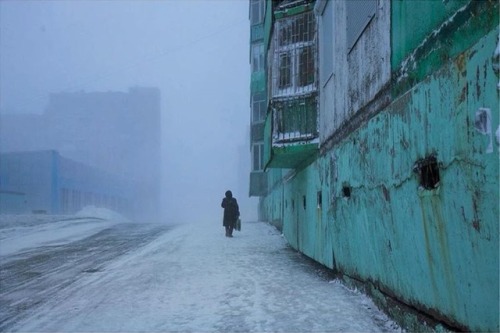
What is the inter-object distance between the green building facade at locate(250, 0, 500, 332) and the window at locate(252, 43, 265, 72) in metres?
16.8

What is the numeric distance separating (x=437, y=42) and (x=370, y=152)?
6.09ft

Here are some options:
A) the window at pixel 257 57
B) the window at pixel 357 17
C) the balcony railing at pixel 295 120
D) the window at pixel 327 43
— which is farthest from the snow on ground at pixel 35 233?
the window at pixel 257 57

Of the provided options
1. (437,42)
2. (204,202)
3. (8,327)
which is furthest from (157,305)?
(204,202)

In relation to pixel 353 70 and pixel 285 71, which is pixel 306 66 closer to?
pixel 285 71

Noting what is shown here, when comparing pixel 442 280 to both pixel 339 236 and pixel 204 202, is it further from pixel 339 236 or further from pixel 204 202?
pixel 204 202

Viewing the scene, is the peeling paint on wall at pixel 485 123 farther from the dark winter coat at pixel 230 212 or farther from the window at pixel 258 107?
the window at pixel 258 107

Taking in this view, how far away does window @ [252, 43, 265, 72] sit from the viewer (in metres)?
24.9

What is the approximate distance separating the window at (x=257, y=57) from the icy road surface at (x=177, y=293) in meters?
16.0

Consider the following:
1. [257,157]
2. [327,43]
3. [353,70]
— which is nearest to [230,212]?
[327,43]

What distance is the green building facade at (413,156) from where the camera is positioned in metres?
2.66

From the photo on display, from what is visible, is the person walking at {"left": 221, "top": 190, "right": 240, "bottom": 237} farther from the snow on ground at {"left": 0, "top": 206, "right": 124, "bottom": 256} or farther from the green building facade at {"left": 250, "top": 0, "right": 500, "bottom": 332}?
the green building facade at {"left": 250, "top": 0, "right": 500, "bottom": 332}

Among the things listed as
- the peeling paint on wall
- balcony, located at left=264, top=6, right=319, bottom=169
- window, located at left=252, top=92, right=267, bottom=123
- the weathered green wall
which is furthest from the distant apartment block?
the peeling paint on wall

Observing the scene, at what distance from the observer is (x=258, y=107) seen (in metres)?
25.4

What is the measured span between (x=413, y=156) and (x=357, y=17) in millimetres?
2872
